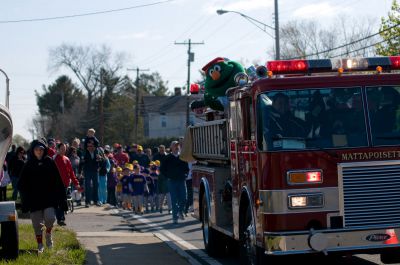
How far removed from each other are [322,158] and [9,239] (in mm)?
4855

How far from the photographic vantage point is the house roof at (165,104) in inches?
4072

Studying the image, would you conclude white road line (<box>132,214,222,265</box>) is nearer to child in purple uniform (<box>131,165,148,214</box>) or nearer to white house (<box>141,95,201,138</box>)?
child in purple uniform (<box>131,165,148,214</box>)

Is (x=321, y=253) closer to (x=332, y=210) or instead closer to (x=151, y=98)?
(x=332, y=210)

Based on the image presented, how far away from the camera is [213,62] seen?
44.9 ft

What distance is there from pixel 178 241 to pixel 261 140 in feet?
21.4

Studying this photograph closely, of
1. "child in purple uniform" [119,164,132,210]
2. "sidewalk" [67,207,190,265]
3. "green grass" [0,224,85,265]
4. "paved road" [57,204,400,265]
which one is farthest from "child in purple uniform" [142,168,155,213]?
"green grass" [0,224,85,265]

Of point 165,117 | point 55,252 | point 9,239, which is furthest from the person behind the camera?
point 165,117

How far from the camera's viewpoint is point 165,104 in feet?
342

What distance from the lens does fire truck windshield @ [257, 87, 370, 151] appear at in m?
9.68

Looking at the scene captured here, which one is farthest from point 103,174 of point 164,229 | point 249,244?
point 249,244

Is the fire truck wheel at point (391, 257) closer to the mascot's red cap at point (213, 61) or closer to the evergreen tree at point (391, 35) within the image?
the mascot's red cap at point (213, 61)

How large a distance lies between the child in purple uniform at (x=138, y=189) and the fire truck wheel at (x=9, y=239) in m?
11.0

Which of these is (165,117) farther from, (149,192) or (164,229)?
(164,229)

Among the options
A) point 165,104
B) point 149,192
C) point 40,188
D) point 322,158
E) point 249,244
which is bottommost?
point 249,244
